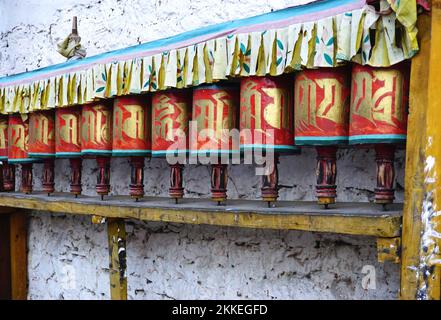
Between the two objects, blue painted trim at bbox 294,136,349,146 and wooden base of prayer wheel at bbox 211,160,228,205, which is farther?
wooden base of prayer wheel at bbox 211,160,228,205

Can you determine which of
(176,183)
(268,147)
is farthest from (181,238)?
(268,147)

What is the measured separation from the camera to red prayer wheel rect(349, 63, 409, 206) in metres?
1.25

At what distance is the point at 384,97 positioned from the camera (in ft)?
4.10

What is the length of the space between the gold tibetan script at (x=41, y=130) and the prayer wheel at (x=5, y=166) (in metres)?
0.33

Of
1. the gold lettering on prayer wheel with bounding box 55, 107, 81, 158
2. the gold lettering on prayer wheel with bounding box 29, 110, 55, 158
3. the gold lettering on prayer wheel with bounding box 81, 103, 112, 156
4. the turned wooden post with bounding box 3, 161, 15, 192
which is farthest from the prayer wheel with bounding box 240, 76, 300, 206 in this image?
the turned wooden post with bounding box 3, 161, 15, 192

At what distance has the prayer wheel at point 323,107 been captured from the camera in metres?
1.35

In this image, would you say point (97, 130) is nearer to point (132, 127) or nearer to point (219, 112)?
point (132, 127)

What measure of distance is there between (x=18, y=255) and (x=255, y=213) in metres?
1.95

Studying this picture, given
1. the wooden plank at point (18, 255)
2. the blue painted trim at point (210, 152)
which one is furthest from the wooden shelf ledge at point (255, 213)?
the wooden plank at point (18, 255)

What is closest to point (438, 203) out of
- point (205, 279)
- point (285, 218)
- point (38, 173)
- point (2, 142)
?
point (285, 218)

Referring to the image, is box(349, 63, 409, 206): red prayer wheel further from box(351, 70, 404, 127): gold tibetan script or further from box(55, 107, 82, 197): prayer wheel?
box(55, 107, 82, 197): prayer wheel

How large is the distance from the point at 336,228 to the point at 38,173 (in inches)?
81.9

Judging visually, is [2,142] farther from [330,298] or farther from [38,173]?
[330,298]

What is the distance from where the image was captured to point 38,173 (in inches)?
117
